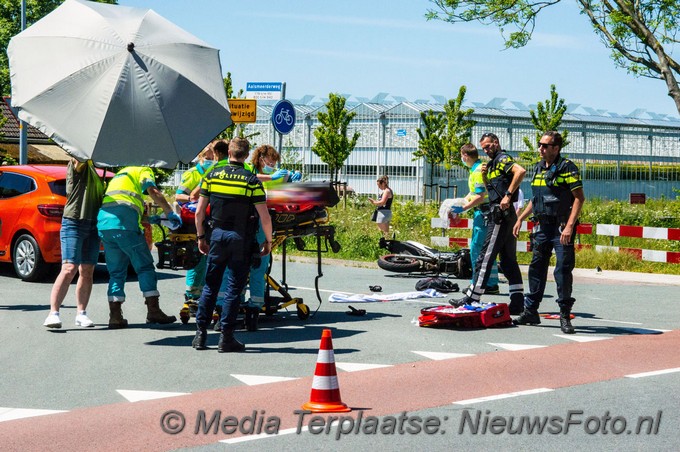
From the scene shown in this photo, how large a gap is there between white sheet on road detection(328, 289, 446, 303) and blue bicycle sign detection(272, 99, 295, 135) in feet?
25.4

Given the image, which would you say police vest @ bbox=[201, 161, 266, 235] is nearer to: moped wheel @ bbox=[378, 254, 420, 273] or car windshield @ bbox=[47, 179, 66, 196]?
car windshield @ bbox=[47, 179, 66, 196]

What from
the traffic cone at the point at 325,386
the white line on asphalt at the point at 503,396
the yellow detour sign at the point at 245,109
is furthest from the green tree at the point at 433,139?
the traffic cone at the point at 325,386

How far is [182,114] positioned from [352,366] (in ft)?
9.93

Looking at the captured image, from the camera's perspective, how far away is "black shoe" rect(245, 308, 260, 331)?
11.4 meters

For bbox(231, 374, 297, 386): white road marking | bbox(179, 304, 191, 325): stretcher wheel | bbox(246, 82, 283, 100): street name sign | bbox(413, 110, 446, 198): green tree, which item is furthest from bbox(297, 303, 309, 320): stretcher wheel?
bbox(413, 110, 446, 198): green tree

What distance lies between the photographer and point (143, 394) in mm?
8055

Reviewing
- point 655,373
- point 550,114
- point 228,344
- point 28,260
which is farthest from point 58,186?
point 550,114

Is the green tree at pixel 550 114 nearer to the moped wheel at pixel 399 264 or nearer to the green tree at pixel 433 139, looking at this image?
the green tree at pixel 433 139

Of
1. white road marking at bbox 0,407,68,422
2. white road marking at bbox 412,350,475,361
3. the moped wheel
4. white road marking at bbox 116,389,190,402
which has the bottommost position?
white road marking at bbox 0,407,68,422

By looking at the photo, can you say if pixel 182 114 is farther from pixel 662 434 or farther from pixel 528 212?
pixel 662 434

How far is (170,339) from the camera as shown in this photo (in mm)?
10727

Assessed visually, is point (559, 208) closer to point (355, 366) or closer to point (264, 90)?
point (355, 366)

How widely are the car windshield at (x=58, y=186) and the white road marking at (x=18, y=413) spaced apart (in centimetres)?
811

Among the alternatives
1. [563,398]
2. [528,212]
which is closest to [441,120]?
[528,212]
